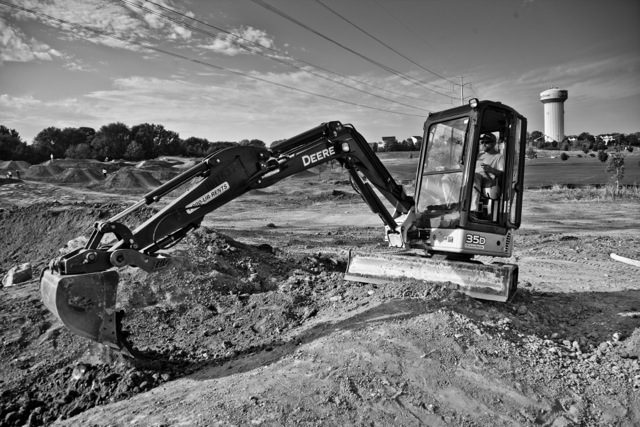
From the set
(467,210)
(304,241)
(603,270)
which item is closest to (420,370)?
(467,210)

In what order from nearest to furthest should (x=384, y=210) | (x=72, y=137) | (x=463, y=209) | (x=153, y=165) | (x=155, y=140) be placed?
(x=463, y=209), (x=384, y=210), (x=153, y=165), (x=72, y=137), (x=155, y=140)

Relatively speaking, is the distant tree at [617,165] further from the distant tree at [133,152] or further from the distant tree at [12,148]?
the distant tree at [12,148]

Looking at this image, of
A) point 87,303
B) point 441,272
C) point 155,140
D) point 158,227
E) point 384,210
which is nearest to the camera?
point 87,303

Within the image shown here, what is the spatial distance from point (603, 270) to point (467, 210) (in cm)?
508

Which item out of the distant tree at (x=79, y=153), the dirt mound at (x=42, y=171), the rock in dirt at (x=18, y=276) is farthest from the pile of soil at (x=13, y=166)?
the rock in dirt at (x=18, y=276)

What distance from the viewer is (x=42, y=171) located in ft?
107

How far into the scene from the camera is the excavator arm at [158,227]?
4.68m

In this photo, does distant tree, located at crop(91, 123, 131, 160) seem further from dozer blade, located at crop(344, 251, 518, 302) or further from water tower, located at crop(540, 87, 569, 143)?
water tower, located at crop(540, 87, 569, 143)

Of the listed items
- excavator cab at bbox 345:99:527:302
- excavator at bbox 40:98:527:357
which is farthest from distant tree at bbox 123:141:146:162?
excavator cab at bbox 345:99:527:302

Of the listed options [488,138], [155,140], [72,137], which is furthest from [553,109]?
[488,138]

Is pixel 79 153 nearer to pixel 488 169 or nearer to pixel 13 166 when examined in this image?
pixel 13 166

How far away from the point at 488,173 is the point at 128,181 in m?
27.1

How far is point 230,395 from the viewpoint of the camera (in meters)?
4.18

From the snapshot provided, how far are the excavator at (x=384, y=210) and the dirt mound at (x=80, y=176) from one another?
28054 mm
